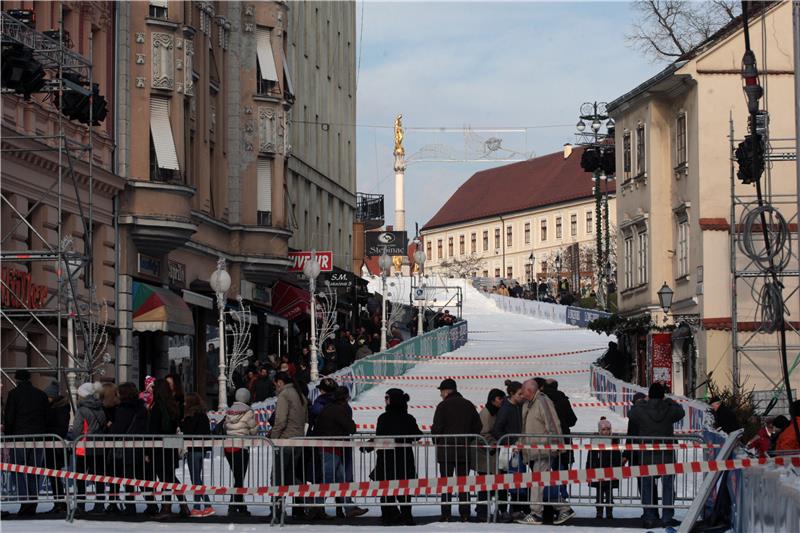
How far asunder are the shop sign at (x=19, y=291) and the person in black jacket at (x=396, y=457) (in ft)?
39.4

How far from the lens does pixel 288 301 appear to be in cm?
5488

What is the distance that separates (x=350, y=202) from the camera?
243 ft

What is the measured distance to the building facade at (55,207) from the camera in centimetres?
2952

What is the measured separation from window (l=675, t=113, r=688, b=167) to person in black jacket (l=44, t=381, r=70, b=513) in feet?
91.7

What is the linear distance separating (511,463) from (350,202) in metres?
54.9

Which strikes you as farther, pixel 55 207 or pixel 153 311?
pixel 153 311

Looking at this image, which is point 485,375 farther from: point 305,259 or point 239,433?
Result: point 239,433

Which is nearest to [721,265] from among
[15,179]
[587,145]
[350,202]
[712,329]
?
[712,329]

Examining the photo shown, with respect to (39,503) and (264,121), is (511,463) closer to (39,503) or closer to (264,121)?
(39,503)

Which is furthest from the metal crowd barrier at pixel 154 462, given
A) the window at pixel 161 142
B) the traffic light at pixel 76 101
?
the window at pixel 161 142

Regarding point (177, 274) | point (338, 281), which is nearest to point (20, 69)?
point (177, 274)

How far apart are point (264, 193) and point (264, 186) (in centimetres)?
21

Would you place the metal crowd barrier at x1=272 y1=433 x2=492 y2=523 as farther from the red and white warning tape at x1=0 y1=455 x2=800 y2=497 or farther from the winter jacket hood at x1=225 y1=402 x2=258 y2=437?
the winter jacket hood at x1=225 y1=402 x2=258 y2=437

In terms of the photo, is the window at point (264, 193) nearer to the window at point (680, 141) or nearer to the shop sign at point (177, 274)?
the shop sign at point (177, 274)
